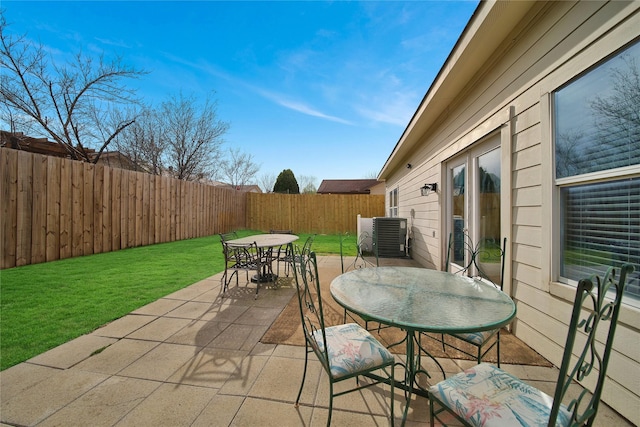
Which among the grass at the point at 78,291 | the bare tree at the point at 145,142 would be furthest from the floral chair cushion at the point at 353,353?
the bare tree at the point at 145,142

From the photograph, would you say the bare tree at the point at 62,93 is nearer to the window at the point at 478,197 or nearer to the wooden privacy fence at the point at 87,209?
the wooden privacy fence at the point at 87,209

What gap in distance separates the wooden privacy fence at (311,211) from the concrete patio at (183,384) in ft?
31.1

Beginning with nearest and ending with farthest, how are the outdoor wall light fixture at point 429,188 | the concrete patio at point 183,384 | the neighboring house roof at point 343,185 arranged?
1. the concrete patio at point 183,384
2. the outdoor wall light fixture at point 429,188
3. the neighboring house roof at point 343,185

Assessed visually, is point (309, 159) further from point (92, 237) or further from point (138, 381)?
point (138, 381)

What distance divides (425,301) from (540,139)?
1690 millimetres

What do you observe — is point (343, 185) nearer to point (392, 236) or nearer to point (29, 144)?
point (392, 236)

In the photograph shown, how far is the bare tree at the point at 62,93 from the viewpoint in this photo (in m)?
7.22

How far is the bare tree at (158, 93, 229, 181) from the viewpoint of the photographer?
1234cm

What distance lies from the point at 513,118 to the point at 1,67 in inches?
485

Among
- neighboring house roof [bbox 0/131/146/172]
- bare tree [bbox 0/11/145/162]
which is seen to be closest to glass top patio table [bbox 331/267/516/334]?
bare tree [bbox 0/11/145/162]

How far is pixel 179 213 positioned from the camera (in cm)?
805

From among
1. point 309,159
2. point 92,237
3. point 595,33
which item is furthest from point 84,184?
point 309,159

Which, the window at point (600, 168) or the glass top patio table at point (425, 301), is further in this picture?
the window at point (600, 168)

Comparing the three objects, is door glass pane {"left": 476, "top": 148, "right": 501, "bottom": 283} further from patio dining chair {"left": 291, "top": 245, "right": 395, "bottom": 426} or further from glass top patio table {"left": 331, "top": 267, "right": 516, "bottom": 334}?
patio dining chair {"left": 291, "top": 245, "right": 395, "bottom": 426}
